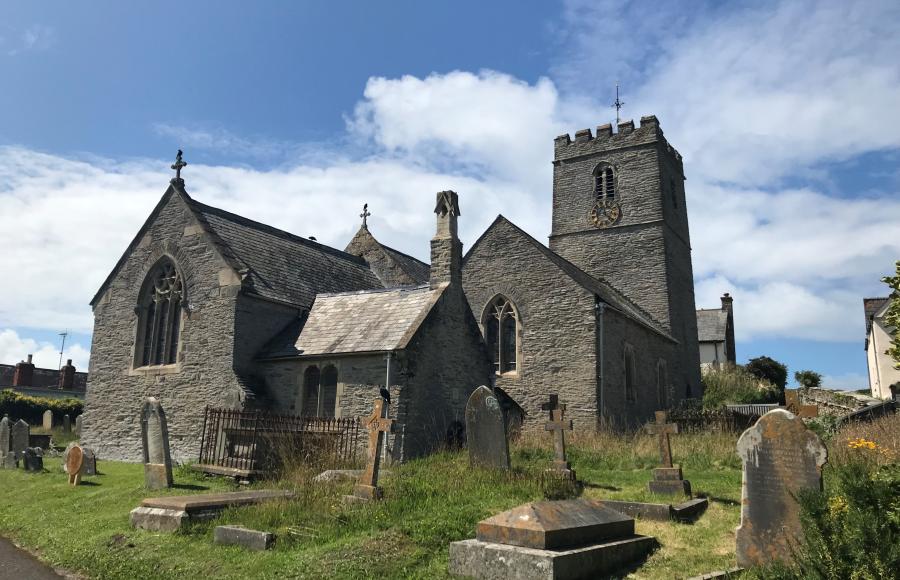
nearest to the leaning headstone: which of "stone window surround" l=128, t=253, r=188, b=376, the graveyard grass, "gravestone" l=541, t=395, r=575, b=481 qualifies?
the graveyard grass

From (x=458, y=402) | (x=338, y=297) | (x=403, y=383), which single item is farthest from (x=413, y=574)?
(x=338, y=297)

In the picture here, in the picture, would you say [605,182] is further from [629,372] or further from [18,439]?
[18,439]

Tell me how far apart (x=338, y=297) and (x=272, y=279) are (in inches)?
84.6

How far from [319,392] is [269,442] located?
345 centimetres

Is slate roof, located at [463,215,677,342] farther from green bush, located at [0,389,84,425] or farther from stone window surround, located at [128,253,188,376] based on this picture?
green bush, located at [0,389,84,425]

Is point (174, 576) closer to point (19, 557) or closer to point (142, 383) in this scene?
point (19, 557)

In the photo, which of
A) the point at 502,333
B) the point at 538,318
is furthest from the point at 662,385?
the point at 502,333

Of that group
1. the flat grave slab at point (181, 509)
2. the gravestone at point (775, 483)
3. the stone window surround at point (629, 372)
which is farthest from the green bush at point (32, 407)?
the gravestone at point (775, 483)

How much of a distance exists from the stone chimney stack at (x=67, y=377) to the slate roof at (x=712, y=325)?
41.6 m

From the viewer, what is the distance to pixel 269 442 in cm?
1458

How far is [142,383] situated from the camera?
1995cm

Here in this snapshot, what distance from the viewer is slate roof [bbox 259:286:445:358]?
57.1ft

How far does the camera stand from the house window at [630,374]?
2486 centimetres

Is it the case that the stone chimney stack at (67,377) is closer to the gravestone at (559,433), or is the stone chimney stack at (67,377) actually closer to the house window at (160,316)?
the house window at (160,316)
